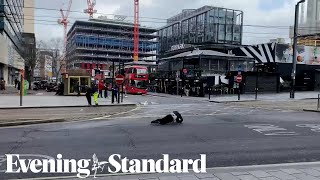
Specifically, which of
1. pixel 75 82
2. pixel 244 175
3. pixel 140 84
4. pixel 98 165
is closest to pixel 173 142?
pixel 98 165

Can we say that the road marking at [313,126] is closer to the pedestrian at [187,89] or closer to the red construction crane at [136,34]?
the pedestrian at [187,89]

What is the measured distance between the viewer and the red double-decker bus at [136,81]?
52.7 meters

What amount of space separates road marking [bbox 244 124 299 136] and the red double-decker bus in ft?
123

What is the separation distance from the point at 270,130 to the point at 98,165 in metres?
8.19

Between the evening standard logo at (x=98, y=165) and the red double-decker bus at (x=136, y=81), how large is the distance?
4332cm

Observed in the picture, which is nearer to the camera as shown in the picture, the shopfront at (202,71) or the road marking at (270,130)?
the road marking at (270,130)

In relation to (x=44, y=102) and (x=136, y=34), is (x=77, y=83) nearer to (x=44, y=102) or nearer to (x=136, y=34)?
(x=44, y=102)

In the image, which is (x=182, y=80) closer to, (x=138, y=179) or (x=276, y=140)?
(x=276, y=140)

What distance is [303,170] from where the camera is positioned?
716 centimetres

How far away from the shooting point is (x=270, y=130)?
13992 millimetres

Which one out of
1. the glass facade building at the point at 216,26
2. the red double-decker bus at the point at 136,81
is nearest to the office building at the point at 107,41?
the glass facade building at the point at 216,26

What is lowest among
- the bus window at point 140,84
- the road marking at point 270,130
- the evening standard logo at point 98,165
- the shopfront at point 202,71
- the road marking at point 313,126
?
the road marking at point 313,126

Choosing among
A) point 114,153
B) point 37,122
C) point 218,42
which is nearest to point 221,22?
point 218,42

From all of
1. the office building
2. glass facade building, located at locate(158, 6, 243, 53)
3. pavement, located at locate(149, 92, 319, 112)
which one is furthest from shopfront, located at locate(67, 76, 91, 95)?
the office building
